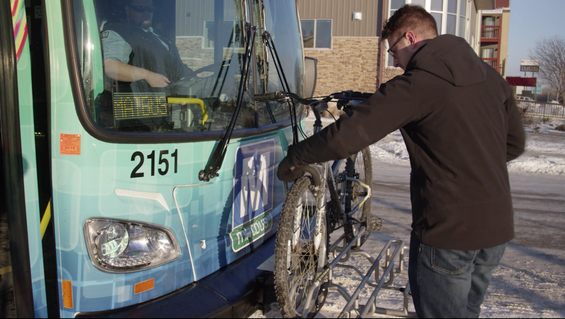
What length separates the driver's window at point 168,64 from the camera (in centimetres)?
227

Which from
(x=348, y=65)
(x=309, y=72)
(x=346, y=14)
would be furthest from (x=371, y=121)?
(x=346, y=14)

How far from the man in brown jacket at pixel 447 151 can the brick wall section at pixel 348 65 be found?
63.5ft

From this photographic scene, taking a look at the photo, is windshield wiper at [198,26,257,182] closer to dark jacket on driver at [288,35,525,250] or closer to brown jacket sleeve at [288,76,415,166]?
brown jacket sleeve at [288,76,415,166]

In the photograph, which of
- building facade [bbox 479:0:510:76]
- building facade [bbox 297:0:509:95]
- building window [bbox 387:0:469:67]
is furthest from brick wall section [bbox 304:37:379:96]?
building facade [bbox 479:0:510:76]

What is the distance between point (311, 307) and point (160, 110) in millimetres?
1522

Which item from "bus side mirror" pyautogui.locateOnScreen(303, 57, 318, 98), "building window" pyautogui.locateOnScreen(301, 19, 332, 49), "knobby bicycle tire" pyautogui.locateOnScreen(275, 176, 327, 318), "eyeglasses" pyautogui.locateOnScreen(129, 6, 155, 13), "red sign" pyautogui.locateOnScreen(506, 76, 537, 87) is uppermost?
"building window" pyautogui.locateOnScreen(301, 19, 332, 49)

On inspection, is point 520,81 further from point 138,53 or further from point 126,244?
point 126,244

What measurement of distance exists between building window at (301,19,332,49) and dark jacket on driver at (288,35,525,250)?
67.5ft

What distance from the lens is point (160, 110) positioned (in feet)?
8.14

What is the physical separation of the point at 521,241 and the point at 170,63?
4.31 metres

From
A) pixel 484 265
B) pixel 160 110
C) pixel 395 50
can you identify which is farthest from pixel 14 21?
pixel 484 265

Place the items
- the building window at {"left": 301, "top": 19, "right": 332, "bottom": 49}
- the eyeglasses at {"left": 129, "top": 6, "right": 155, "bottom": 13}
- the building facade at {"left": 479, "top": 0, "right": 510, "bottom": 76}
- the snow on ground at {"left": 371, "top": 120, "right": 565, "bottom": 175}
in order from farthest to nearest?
the building facade at {"left": 479, "top": 0, "right": 510, "bottom": 76} < the building window at {"left": 301, "top": 19, "right": 332, "bottom": 49} < the snow on ground at {"left": 371, "top": 120, "right": 565, "bottom": 175} < the eyeglasses at {"left": 129, "top": 6, "right": 155, "bottom": 13}

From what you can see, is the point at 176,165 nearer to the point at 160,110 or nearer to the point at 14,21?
the point at 160,110

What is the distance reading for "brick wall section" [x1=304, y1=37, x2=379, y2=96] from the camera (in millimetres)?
21414
